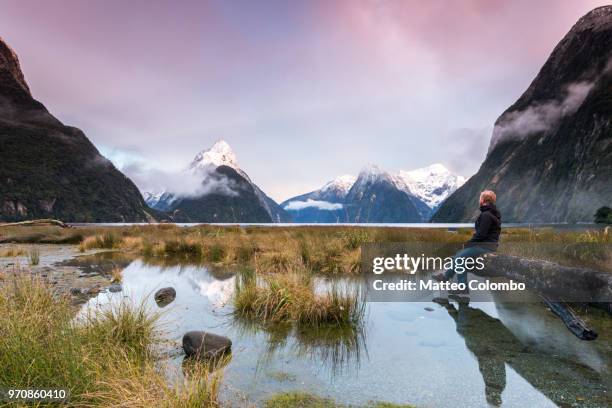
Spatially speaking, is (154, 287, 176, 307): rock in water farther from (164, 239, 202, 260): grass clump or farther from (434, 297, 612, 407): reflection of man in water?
(164, 239, 202, 260): grass clump

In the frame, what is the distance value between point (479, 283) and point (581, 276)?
181 inches

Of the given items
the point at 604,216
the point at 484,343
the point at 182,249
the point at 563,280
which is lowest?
the point at 484,343

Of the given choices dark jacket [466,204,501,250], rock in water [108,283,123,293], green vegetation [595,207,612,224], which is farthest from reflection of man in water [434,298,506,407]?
green vegetation [595,207,612,224]

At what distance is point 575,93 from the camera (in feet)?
478

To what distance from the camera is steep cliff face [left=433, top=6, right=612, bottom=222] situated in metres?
98.2

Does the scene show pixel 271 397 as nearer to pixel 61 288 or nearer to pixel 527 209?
pixel 61 288

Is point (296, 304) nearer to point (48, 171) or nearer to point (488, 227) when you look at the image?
point (488, 227)

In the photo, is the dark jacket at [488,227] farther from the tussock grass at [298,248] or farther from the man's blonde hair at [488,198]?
the tussock grass at [298,248]

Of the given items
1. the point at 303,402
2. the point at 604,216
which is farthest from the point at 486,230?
the point at 604,216

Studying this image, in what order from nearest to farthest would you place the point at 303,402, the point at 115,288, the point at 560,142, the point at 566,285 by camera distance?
the point at 303,402 → the point at 566,285 → the point at 115,288 → the point at 560,142

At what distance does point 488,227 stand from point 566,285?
2146 millimetres

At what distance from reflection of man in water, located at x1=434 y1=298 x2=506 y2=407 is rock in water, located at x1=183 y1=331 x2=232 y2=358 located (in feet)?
10.4

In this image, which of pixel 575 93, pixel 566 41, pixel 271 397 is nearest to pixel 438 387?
pixel 271 397

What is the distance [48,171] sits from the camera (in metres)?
138
